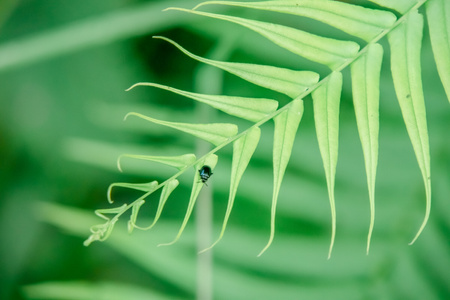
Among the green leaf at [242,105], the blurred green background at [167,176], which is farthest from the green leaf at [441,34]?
the blurred green background at [167,176]

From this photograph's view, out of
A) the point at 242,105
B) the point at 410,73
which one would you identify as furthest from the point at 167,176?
the point at 410,73

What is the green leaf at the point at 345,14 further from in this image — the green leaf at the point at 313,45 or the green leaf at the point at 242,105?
the green leaf at the point at 242,105

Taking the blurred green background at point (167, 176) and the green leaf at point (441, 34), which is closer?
the green leaf at point (441, 34)

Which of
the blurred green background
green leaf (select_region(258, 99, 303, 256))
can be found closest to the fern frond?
green leaf (select_region(258, 99, 303, 256))

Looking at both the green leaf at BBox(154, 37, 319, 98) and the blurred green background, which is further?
the blurred green background

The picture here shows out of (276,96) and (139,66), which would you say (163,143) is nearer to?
(139,66)

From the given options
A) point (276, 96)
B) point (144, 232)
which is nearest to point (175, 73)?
point (276, 96)

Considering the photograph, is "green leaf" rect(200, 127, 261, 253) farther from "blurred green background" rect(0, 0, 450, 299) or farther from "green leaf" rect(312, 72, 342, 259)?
"blurred green background" rect(0, 0, 450, 299)

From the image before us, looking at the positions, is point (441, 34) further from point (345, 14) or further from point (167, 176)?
point (167, 176)
